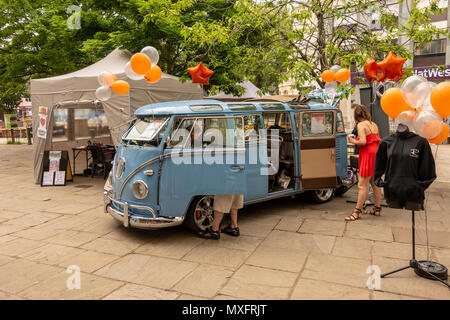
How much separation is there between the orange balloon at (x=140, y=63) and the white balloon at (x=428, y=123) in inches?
209

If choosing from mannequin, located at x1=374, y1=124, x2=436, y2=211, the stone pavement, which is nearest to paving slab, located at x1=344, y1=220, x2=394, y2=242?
the stone pavement

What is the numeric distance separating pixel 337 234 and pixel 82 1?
13.8 meters

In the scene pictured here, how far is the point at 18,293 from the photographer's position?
399cm

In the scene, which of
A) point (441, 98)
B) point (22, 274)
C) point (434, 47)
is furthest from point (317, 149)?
point (434, 47)

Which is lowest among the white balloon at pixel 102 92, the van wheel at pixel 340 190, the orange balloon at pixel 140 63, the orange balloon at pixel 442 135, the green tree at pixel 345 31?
the van wheel at pixel 340 190

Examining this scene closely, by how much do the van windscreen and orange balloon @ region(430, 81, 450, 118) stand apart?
3.59 m

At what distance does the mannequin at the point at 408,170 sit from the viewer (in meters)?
4.16

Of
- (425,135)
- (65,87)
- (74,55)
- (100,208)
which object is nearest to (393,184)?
(425,135)

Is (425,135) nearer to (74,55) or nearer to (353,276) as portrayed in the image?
(353,276)

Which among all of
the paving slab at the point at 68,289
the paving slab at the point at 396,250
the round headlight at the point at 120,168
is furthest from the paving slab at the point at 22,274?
the paving slab at the point at 396,250

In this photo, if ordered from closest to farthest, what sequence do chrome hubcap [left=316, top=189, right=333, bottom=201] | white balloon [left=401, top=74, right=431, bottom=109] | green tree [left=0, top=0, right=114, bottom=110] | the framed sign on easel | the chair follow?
1. white balloon [left=401, top=74, right=431, bottom=109]
2. chrome hubcap [left=316, top=189, right=333, bottom=201]
3. the framed sign on easel
4. the chair
5. green tree [left=0, top=0, right=114, bottom=110]

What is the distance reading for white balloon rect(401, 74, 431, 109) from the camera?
13.3 feet

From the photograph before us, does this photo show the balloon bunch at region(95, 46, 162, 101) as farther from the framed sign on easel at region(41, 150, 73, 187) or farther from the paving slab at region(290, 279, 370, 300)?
the paving slab at region(290, 279, 370, 300)

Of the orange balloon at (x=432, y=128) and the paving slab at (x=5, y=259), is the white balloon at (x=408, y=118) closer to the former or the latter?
the orange balloon at (x=432, y=128)
